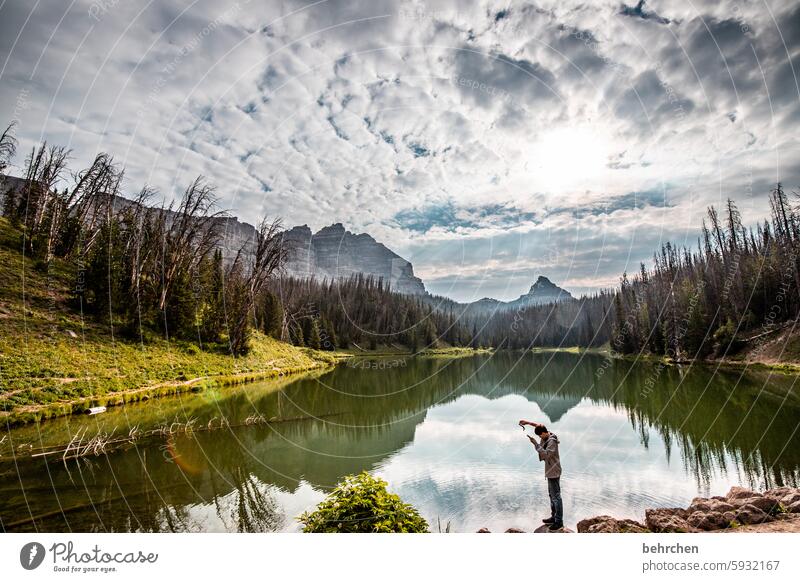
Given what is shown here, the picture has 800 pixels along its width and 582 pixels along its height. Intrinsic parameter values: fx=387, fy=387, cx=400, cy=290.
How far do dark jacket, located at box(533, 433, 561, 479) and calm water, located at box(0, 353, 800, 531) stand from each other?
47.3 inches

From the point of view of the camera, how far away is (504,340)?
86375 millimetres

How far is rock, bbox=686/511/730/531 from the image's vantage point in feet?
15.3

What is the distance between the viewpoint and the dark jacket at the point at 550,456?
4.87 meters

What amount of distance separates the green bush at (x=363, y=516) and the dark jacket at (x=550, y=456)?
78.8 inches

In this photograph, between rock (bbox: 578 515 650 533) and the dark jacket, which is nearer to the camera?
A: rock (bbox: 578 515 650 533)

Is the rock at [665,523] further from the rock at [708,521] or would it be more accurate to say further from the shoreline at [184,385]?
the shoreline at [184,385]

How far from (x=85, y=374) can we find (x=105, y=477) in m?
9.16

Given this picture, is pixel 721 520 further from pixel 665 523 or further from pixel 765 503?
pixel 765 503

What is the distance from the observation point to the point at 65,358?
558 inches

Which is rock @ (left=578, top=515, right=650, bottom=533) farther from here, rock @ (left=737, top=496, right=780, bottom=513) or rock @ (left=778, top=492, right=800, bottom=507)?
rock @ (left=778, top=492, right=800, bottom=507)

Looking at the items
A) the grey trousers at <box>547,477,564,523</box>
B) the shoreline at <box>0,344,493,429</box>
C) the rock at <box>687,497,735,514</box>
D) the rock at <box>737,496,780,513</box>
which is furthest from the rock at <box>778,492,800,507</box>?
the shoreline at <box>0,344,493,429</box>

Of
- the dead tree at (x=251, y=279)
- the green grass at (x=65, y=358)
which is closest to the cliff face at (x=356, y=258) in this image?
the dead tree at (x=251, y=279)
